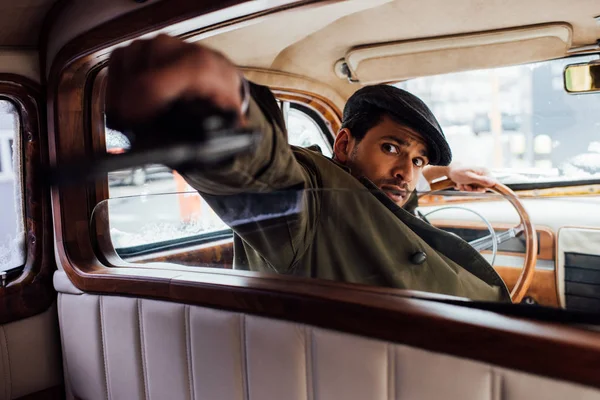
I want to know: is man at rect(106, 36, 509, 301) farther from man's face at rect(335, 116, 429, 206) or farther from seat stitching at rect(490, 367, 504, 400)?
seat stitching at rect(490, 367, 504, 400)

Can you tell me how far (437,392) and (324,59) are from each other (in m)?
1.44

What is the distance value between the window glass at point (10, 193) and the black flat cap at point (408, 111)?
1.34 metres

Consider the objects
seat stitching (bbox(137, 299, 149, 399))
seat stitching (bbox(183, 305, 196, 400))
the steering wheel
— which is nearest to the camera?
the steering wheel

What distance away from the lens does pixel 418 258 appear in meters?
A: 1.08

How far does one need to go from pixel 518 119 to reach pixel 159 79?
1.88 metres

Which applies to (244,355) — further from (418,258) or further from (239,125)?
(239,125)

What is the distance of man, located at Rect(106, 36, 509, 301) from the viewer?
0.54 m

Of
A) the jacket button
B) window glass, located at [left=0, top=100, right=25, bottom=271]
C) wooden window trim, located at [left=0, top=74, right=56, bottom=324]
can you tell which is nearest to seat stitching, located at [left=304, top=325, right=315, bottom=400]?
the jacket button

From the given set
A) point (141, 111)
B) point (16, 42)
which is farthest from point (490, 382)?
point (16, 42)

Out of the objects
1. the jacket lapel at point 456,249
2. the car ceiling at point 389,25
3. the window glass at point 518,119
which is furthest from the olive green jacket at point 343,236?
the window glass at point 518,119

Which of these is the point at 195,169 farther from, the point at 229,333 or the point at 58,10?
the point at 58,10

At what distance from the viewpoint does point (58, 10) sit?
1.67 metres

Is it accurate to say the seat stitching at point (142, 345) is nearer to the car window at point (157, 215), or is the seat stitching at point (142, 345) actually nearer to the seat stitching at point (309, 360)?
the car window at point (157, 215)

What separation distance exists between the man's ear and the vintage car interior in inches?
8.1
